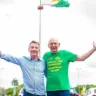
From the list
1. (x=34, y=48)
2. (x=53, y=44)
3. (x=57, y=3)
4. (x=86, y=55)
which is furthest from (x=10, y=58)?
(x=57, y=3)

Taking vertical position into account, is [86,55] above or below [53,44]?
below

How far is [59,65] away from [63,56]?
0.63ft

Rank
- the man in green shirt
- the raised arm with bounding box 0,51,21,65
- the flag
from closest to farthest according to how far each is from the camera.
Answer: the raised arm with bounding box 0,51,21,65 → the man in green shirt → the flag

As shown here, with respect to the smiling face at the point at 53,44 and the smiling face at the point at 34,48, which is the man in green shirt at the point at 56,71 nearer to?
the smiling face at the point at 53,44

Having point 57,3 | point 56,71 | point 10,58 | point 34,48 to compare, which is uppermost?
point 57,3

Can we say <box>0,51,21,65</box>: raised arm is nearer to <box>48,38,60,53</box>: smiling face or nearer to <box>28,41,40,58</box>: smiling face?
<box>28,41,40,58</box>: smiling face

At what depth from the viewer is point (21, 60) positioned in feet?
27.3

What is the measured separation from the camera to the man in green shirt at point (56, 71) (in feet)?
27.2

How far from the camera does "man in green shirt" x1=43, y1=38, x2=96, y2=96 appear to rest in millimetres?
8289

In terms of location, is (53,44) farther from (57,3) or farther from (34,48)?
(57,3)

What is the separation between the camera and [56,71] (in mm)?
8305

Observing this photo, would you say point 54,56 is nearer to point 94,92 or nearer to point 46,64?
point 46,64

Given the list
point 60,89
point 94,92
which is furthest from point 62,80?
point 94,92

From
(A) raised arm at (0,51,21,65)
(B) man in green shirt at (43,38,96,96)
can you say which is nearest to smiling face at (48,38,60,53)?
(B) man in green shirt at (43,38,96,96)
